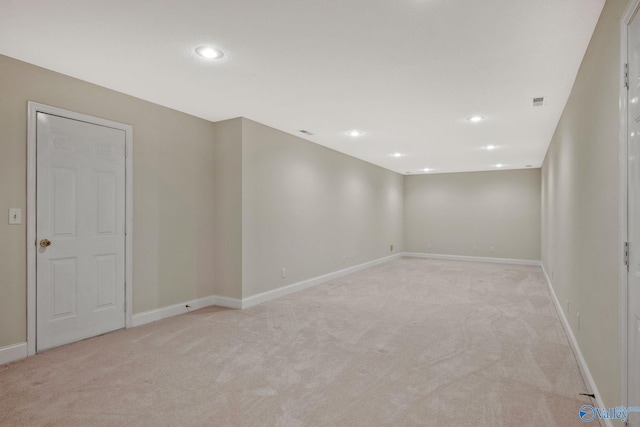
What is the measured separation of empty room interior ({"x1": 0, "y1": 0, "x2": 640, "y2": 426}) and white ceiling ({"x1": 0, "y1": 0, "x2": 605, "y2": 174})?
0.07 ft

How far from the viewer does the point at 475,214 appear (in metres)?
9.17

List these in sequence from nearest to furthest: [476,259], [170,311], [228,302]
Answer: [170,311] → [228,302] → [476,259]

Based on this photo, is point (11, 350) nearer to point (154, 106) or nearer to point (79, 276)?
point (79, 276)

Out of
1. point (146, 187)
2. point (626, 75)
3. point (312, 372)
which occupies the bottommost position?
point (312, 372)

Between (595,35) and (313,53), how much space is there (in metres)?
1.91

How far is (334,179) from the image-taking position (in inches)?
255

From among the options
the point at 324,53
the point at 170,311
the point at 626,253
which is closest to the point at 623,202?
the point at 626,253

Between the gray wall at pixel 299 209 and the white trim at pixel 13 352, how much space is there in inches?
85.0

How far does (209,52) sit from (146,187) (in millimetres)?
1894

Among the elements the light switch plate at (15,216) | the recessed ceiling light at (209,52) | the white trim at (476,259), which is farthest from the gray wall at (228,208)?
the white trim at (476,259)

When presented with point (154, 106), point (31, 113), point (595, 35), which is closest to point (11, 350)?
point (31, 113)

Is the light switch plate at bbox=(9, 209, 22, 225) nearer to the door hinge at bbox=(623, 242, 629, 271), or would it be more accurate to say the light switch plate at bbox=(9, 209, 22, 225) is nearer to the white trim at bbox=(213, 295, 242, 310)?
the white trim at bbox=(213, 295, 242, 310)

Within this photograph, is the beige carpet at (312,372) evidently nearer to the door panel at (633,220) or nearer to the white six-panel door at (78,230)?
the white six-panel door at (78,230)

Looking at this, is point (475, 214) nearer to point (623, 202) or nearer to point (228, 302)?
point (228, 302)
